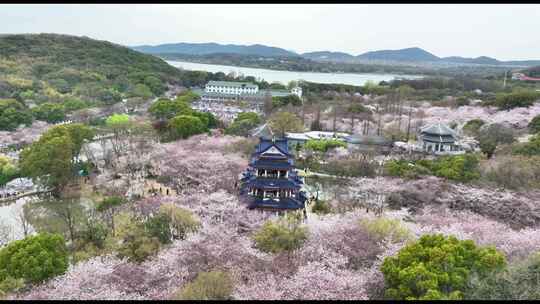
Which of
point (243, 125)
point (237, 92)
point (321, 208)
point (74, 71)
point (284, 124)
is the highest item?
point (74, 71)

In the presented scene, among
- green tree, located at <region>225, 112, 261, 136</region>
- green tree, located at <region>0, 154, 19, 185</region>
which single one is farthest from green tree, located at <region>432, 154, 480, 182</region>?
green tree, located at <region>0, 154, 19, 185</region>

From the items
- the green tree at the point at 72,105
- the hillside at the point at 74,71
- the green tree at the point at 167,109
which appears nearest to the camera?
the green tree at the point at 167,109

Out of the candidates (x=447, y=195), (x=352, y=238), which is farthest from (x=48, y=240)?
(x=447, y=195)

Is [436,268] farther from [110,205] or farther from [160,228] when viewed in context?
[110,205]

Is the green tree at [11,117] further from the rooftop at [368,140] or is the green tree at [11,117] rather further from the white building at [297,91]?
the white building at [297,91]

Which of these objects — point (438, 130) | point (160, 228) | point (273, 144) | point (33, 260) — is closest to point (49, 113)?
point (273, 144)

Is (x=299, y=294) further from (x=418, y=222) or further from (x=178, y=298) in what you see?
(x=418, y=222)

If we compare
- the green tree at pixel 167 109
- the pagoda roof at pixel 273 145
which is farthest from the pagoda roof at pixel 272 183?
the green tree at pixel 167 109

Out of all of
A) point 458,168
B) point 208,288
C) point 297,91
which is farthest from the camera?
point 297,91
